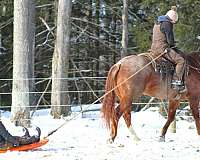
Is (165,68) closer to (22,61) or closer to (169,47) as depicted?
(169,47)

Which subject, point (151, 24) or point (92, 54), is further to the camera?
point (92, 54)

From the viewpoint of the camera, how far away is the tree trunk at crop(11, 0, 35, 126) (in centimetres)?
1284

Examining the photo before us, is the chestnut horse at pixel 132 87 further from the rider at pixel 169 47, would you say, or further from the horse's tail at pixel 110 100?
the rider at pixel 169 47

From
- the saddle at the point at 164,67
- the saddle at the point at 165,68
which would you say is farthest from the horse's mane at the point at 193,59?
the saddle at the point at 164,67

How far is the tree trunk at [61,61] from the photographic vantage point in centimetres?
1559

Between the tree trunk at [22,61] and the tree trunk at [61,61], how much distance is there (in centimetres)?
259

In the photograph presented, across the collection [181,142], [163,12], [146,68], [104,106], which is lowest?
[181,142]

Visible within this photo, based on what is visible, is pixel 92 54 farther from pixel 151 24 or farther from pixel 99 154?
pixel 99 154

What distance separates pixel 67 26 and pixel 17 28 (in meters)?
3.00

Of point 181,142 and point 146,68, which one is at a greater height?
point 146,68

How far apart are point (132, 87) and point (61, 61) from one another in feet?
24.5

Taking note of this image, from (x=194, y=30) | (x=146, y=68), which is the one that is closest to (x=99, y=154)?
(x=146, y=68)

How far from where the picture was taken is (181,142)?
916 centimetres

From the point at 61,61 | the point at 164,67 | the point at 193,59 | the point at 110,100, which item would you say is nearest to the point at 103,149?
the point at 110,100
